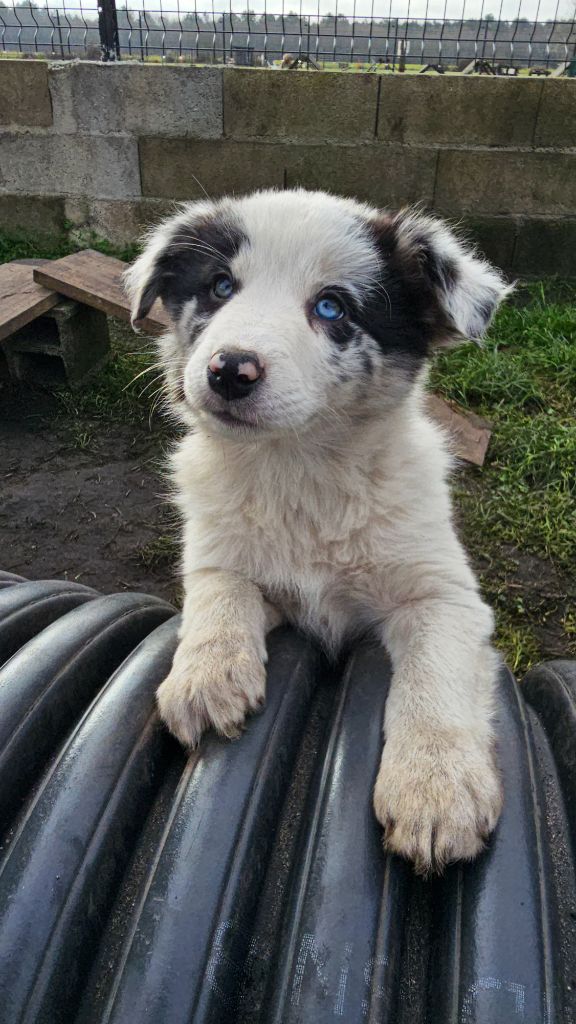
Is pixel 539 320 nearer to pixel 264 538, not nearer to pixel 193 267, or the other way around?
pixel 193 267

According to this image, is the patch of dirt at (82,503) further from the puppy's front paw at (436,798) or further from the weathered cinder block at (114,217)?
the puppy's front paw at (436,798)

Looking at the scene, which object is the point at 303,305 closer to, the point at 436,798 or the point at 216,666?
the point at 216,666

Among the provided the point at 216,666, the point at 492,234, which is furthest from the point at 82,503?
the point at 492,234

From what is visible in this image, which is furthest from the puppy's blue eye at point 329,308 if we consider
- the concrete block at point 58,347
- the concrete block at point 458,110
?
the concrete block at point 458,110

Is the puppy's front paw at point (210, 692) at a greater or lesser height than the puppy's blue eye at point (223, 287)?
lesser

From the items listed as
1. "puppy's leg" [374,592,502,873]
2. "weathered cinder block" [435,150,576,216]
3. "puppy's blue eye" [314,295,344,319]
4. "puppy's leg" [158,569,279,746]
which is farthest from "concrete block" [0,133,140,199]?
"puppy's leg" [374,592,502,873]

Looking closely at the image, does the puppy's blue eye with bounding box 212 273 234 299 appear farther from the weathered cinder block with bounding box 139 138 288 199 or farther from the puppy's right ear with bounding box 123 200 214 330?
the weathered cinder block with bounding box 139 138 288 199
